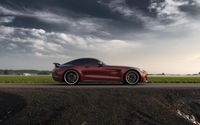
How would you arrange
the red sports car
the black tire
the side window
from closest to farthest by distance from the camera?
the red sports car < the black tire < the side window

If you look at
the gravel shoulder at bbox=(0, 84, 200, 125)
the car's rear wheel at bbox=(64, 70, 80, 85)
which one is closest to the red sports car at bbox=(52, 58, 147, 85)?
the car's rear wheel at bbox=(64, 70, 80, 85)

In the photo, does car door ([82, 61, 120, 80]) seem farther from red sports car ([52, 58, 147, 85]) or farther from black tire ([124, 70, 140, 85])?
black tire ([124, 70, 140, 85])

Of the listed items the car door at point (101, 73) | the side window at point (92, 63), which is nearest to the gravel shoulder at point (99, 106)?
the car door at point (101, 73)

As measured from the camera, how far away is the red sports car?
18.9 meters

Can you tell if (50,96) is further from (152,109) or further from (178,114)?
(178,114)

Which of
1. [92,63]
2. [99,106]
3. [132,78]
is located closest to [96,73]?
[92,63]

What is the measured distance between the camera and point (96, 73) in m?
19.0

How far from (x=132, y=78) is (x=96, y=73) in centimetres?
191

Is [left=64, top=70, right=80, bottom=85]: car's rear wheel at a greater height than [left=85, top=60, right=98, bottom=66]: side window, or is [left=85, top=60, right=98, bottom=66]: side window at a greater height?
[left=85, top=60, right=98, bottom=66]: side window

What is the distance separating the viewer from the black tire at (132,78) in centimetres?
1901

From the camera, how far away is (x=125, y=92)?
49.0 ft

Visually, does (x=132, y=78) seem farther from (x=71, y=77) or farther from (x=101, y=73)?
(x=71, y=77)

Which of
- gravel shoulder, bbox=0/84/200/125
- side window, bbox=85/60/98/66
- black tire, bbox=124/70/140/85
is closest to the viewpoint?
gravel shoulder, bbox=0/84/200/125

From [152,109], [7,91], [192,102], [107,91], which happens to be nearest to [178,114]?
[152,109]
